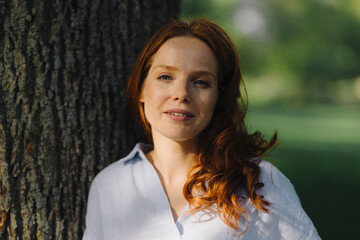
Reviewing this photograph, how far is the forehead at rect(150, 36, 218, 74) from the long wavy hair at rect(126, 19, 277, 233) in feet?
0.10

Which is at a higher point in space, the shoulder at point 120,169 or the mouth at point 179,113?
the mouth at point 179,113

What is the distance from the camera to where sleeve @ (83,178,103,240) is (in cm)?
202

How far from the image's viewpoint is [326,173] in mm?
10094

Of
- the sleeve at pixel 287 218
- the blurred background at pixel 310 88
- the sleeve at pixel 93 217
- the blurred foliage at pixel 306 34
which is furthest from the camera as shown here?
the blurred foliage at pixel 306 34

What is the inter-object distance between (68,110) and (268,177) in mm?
1090

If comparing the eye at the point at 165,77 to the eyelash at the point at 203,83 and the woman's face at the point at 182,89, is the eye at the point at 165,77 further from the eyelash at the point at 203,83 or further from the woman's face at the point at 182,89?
the eyelash at the point at 203,83

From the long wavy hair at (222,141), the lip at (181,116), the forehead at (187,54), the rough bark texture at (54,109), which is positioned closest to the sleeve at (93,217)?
the rough bark texture at (54,109)

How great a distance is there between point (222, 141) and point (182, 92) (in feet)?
1.13

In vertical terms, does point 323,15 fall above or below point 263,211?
above

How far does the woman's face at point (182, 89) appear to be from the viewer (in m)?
1.87

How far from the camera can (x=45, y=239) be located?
2154mm

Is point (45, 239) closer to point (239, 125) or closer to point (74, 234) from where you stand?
point (74, 234)

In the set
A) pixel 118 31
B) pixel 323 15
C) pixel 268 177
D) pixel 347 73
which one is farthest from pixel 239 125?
pixel 347 73

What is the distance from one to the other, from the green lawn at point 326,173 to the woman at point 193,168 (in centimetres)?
45
